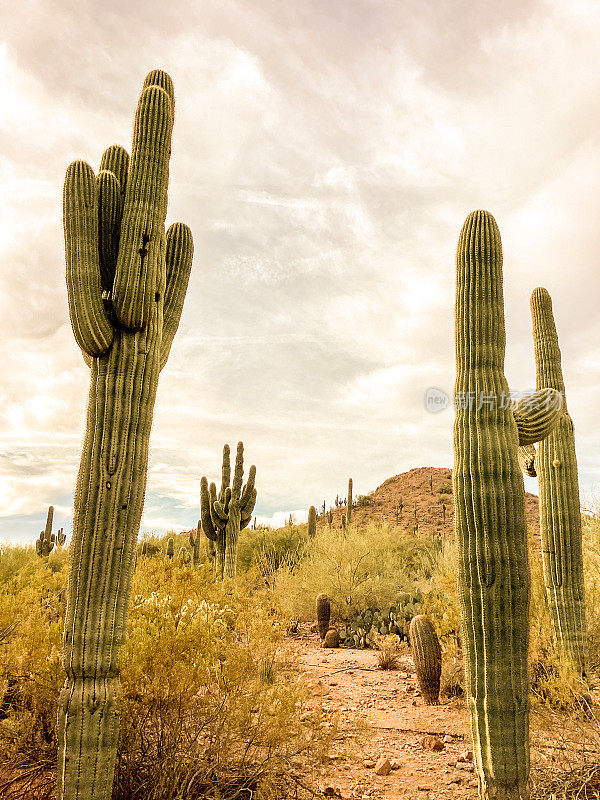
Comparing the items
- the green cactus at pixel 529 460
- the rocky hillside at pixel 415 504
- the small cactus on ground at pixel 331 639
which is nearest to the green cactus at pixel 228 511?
the small cactus on ground at pixel 331 639

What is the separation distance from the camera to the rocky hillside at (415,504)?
33.2m

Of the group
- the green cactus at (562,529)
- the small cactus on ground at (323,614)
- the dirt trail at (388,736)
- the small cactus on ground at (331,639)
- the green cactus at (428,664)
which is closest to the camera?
the dirt trail at (388,736)

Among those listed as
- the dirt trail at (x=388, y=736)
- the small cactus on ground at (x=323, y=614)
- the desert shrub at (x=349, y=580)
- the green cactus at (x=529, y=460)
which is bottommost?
the dirt trail at (x=388, y=736)

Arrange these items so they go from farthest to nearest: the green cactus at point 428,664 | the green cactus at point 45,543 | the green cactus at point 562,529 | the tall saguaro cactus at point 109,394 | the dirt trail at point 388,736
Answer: the green cactus at point 45,543 → the green cactus at point 428,664 → the green cactus at point 562,529 → the dirt trail at point 388,736 → the tall saguaro cactus at point 109,394

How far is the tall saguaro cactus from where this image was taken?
4.22 meters

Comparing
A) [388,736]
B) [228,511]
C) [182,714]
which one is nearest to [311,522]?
[228,511]

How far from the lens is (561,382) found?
7883mm

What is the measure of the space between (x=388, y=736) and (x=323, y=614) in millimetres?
6170

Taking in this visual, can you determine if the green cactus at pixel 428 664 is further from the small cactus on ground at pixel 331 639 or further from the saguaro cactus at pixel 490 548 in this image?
the small cactus on ground at pixel 331 639

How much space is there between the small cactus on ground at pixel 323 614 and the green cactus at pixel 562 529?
20.0 ft

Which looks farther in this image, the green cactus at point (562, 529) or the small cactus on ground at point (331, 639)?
the small cactus on ground at point (331, 639)

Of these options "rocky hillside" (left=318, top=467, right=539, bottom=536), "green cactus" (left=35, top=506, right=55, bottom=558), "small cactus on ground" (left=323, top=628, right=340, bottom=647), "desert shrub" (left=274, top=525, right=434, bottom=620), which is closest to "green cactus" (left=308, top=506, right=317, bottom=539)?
"desert shrub" (left=274, top=525, right=434, bottom=620)

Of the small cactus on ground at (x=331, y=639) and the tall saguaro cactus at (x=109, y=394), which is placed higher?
the tall saguaro cactus at (x=109, y=394)

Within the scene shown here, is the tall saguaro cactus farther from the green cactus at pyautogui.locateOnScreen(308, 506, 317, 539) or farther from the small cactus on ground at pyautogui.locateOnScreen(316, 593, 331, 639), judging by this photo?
the green cactus at pyautogui.locateOnScreen(308, 506, 317, 539)
